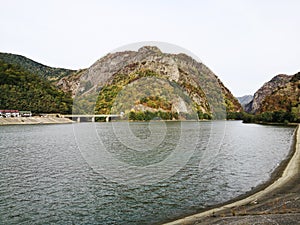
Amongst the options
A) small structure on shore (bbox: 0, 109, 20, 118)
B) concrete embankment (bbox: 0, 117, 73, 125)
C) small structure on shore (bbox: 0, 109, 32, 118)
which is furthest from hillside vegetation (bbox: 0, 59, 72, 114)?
concrete embankment (bbox: 0, 117, 73, 125)

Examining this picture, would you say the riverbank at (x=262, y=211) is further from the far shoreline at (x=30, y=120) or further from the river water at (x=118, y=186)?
the far shoreline at (x=30, y=120)

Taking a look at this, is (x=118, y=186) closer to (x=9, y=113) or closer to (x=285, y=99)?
(x=9, y=113)

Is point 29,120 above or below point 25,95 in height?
below

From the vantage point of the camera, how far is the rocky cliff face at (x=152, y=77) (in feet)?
189

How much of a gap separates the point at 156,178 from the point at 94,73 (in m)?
63.4

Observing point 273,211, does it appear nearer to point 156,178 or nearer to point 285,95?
point 156,178

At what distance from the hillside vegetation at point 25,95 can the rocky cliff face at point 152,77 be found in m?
52.9

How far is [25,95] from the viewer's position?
165 m

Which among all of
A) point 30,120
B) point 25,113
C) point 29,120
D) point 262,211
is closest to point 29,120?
point 29,120

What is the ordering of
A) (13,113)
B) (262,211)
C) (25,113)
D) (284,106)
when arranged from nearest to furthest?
(262,211), (13,113), (284,106), (25,113)

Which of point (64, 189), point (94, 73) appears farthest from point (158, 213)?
point (94, 73)

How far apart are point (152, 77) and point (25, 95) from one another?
95.0 meters

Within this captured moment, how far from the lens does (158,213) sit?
14156 millimetres

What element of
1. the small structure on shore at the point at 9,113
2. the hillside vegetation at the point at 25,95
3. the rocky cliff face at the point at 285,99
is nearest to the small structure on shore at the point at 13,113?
the small structure on shore at the point at 9,113
